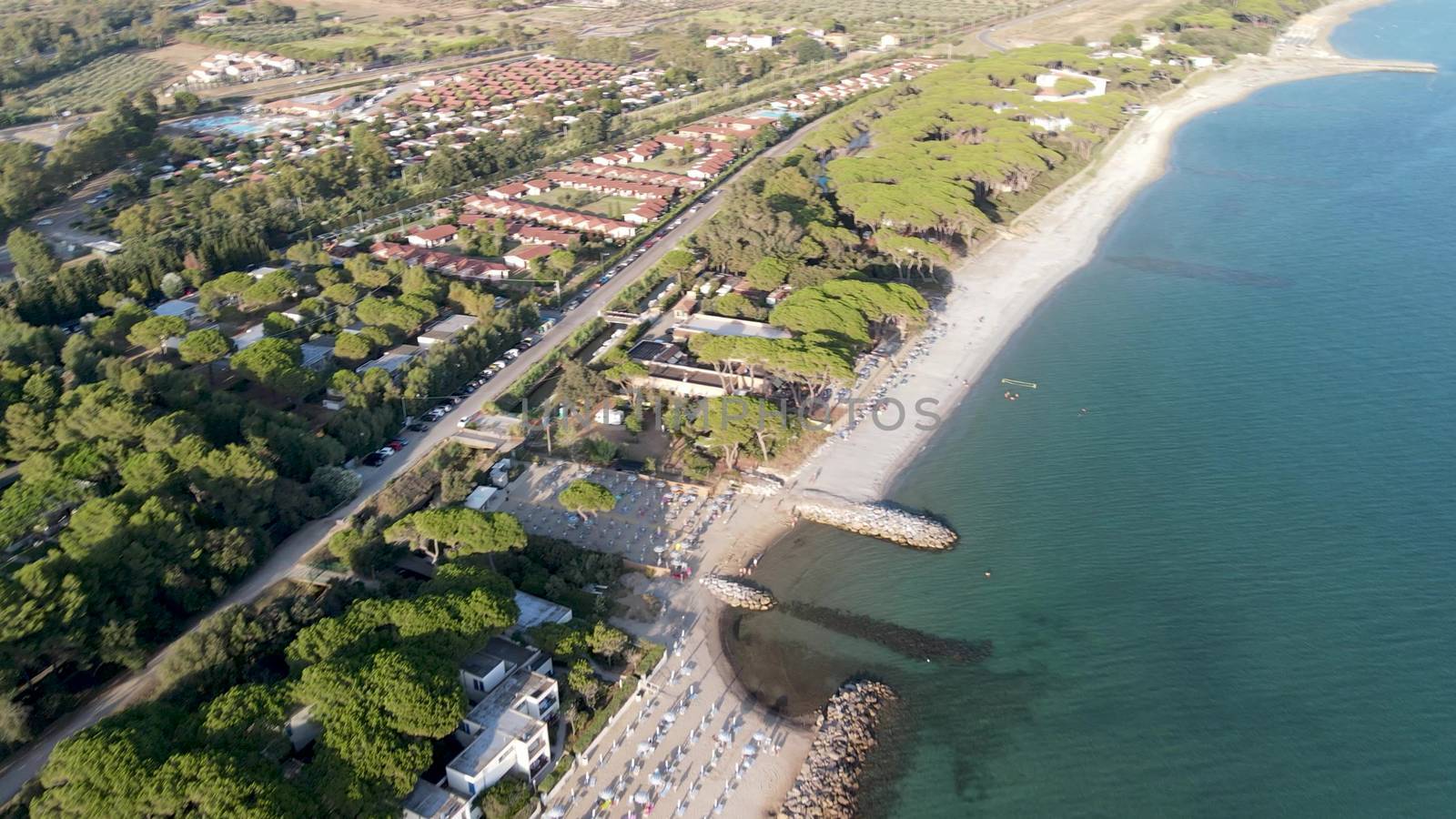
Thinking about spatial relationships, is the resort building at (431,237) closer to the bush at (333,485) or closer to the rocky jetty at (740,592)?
the bush at (333,485)

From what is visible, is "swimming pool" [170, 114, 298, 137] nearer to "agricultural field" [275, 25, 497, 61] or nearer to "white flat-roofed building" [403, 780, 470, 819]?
"agricultural field" [275, 25, 497, 61]

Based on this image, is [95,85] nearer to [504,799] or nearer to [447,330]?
[447,330]

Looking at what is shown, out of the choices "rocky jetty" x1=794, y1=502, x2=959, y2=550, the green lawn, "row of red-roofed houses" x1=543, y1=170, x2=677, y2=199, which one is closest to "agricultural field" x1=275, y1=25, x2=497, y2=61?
"row of red-roofed houses" x1=543, y1=170, x2=677, y2=199

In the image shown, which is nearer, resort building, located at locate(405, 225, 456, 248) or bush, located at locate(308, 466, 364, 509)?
bush, located at locate(308, 466, 364, 509)

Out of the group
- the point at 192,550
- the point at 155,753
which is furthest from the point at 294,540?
the point at 155,753

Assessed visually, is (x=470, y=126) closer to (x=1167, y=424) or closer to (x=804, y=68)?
(x=804, y=68)

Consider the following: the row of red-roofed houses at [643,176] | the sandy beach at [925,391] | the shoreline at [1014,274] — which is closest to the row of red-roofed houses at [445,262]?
the row of red-roofed houses at [643,176]
